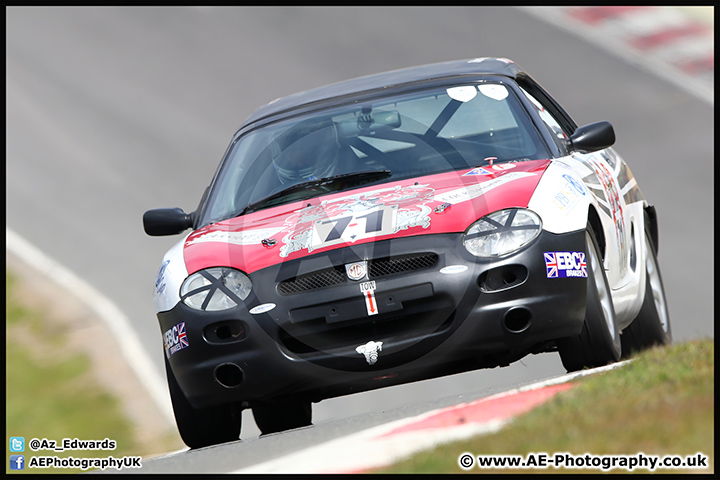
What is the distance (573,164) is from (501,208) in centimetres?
91

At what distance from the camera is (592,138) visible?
580 cm

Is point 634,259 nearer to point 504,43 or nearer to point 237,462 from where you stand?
point 237,462

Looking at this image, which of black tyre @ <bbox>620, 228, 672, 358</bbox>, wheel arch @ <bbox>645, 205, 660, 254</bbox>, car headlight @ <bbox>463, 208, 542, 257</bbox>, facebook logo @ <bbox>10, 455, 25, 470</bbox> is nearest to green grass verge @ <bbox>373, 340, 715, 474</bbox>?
car headlight @ <bbox>463, 208, 542, 257</bbox>

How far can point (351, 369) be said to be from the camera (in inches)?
188

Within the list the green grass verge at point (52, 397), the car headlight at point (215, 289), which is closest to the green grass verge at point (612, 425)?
the car headlight at point (215, 289)

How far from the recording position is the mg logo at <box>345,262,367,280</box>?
4707 millimetres

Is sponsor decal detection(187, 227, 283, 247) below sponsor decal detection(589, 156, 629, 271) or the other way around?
below

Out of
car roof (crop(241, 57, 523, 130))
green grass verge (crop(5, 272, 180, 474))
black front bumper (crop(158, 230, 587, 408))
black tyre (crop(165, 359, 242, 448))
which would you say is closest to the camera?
black front bumper (crop(158, 230, 587, 408))

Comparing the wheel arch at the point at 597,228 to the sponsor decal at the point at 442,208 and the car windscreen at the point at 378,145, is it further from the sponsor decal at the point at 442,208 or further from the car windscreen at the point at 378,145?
the sponsor decal at the point at 442,208

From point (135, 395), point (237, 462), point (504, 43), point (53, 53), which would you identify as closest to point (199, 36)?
point (53, 53)

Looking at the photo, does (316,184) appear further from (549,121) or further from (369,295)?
(549,121)

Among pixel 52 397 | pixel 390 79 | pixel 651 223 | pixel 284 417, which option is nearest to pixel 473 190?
pixel 390 79

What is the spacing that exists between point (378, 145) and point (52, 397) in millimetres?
5135

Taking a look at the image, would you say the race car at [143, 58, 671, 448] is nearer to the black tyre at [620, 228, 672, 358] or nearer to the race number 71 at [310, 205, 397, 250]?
the race number 71 at [310, 205, 397, 250]
